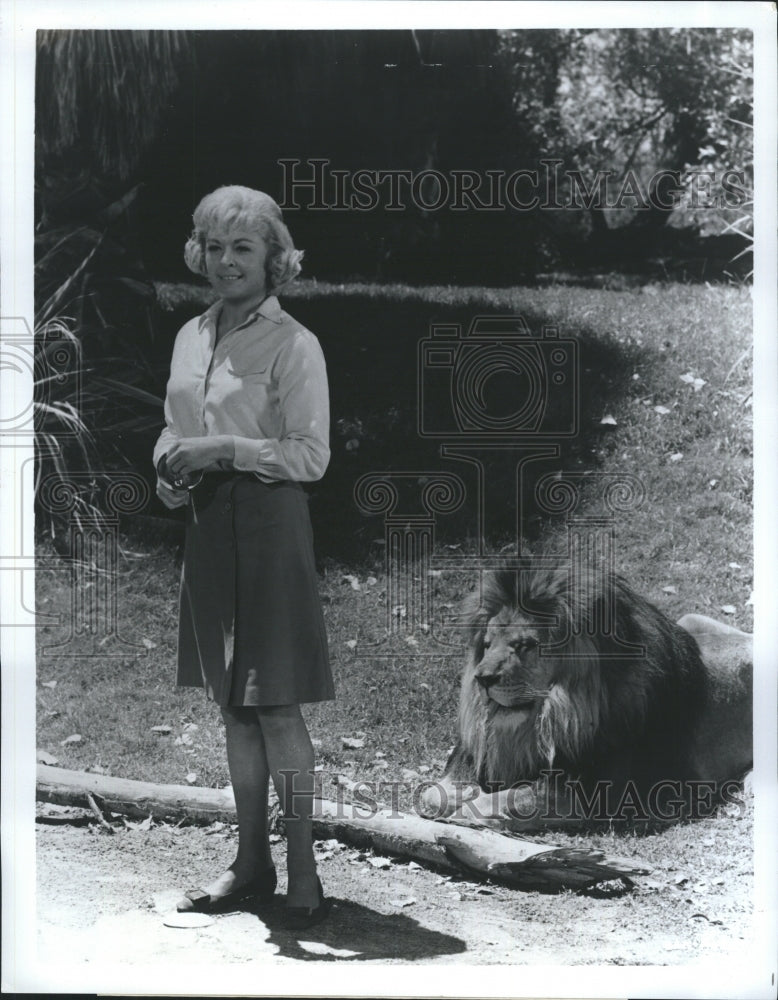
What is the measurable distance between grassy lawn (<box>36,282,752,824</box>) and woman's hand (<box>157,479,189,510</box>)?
119 millimetres

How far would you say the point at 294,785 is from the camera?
5.05 m

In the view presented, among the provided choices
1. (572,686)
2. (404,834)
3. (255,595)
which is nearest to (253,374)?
(255,595)

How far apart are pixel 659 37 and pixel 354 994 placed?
3812 millimetres

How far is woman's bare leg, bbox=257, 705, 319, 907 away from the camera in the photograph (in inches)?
194

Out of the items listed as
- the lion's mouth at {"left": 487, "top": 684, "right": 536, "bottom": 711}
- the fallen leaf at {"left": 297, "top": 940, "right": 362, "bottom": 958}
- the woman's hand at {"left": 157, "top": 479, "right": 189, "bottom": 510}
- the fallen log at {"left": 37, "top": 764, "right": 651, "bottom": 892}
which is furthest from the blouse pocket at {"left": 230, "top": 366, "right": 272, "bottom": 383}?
the fallen leaf at {"left": 297, "top": 940, "right": 362, "bottom": 958}

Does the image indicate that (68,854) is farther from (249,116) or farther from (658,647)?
(249,116)

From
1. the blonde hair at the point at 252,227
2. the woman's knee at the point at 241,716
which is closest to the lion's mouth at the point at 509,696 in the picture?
the woman's knee at the point at 241,716

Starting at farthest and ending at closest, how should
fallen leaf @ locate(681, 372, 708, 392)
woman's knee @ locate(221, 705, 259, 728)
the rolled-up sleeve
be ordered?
fallen leaf @ locate(681, 372, 708, 392), woman's knee @ locate(221, 705, 259, 728), the rolled-up sleeve

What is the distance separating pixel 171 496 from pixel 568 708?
1715 mm

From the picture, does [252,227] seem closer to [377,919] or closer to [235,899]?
[235,899]

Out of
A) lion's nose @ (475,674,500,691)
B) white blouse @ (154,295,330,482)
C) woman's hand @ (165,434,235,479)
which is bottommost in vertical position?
lion's nose @ (475,674,500,691)

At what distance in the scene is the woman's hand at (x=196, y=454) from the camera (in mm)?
4879

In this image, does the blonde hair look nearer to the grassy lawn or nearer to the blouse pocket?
the grassy lawn

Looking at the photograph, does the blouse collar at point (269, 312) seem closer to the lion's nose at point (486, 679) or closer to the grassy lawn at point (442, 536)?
the grassy lawn at point (442, 536)
